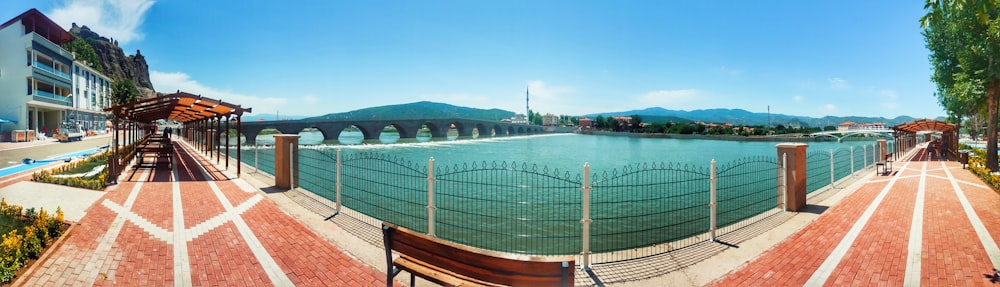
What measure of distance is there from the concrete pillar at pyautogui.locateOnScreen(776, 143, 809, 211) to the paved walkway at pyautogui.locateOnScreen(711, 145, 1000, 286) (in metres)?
0.45

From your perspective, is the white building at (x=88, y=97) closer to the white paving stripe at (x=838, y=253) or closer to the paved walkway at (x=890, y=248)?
the paved walkway at (x=890, y=248)

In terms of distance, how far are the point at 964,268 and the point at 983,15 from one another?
262cm

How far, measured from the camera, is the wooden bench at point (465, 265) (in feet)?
7.97

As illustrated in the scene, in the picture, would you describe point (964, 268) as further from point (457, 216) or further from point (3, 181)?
point (3, 181)

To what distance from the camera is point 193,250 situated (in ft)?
14.9

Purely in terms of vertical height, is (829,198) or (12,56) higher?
(12,56)

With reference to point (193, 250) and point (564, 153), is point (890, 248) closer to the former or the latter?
point (193, 250)

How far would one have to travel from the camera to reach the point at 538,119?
7096 inches

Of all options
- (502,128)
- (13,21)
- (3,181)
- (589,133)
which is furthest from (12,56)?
(589,133)

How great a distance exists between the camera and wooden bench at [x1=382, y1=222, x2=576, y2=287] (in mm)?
2430

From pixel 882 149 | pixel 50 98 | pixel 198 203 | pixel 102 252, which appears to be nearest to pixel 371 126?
pixel 50 98

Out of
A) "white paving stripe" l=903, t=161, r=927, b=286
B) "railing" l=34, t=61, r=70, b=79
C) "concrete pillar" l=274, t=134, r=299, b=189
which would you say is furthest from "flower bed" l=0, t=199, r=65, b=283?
"railing" l=34, t=61, r=70, b=79

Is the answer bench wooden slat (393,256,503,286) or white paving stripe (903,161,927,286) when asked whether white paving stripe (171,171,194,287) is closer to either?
bench wooden slat (393,256,503,286)

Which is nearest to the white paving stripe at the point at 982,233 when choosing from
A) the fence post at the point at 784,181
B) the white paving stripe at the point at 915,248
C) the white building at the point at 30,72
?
the white paving stripe at the point at 915,248
